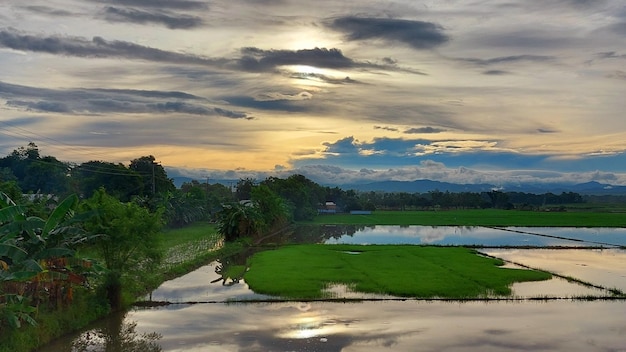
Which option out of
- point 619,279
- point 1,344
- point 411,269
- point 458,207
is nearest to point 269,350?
point 1,344

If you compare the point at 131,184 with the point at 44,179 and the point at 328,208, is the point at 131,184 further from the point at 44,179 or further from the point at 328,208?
the point at 328,208

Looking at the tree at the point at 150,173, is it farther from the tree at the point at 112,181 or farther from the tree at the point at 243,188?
the tree at the point at 243,188

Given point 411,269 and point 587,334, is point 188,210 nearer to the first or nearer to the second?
point 411,269

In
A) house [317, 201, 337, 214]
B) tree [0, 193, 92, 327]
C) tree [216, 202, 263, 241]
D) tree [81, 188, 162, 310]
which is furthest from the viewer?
house [317, 201, 337, 214]

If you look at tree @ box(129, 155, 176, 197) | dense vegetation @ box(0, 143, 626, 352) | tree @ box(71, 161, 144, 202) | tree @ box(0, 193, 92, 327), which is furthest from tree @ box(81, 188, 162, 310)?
tree @ box(129, 155, 176, 197)

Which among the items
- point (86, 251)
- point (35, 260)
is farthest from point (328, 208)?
point (35, 260)

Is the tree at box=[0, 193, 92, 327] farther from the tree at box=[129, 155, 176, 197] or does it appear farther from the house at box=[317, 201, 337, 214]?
the house at box=[317, 201, 337, 214]

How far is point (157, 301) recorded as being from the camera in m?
20.5

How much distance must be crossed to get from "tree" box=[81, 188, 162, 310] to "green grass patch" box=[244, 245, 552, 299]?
526 centimetres

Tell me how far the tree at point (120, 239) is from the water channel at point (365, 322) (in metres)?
1.39

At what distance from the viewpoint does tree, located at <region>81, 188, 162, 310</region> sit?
728 inches

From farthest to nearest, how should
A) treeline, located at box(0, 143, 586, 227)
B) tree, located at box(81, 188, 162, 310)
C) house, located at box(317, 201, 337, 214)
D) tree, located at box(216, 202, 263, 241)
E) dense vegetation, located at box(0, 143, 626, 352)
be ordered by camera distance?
house, located at box(317, 201, 337, 214) < treeline, located at box(0, 143, 586, 227) < tree, located at box(216, 202, 263, 241) < tree, located at box(81, 188, 162, 310) < dense vegetation, located at box(0, 143, 626, 352)

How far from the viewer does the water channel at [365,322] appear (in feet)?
48.9

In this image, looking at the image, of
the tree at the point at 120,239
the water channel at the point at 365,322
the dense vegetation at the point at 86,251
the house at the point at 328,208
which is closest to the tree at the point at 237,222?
the dense vegetation at the point at 86,251
